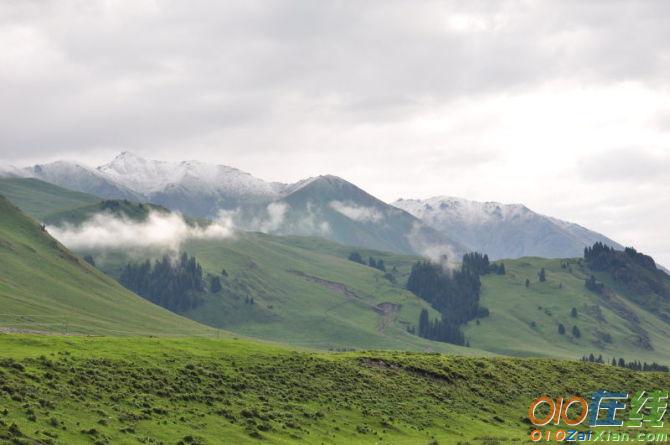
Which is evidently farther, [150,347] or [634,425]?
[634,425]

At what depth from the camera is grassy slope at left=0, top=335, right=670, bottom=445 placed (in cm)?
6234

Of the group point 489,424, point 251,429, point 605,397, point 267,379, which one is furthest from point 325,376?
point 605,397

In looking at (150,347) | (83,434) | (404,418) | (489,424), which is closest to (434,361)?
(489,424)

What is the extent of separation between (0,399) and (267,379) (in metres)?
34.7

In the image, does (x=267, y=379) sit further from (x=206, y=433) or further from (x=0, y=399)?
(x=0, y=399)

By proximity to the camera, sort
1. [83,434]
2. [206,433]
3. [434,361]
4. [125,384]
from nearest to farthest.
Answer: [83,434], [206,433], [125,384], [434,361]

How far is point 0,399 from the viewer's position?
59.3 meters

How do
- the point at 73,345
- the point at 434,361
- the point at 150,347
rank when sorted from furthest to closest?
the point at 434,361 → the point at 150,347 → the point at 73,345

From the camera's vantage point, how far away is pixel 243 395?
3164 inches

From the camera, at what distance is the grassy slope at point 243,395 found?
62344 millimetres

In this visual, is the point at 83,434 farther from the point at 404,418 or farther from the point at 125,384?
the point at 404,418

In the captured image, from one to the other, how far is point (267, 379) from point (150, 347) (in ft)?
44.7

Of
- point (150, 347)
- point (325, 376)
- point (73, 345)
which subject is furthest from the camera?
point (325, 376)

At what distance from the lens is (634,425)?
99438mm
